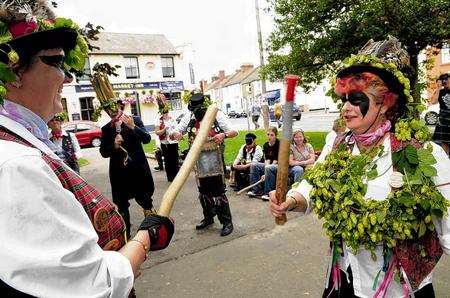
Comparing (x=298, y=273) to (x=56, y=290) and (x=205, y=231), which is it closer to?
(x=205, y=231)

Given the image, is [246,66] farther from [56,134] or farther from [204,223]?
[204,223]

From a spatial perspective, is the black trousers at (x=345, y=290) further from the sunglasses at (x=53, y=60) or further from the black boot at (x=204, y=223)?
the black boot at (x=204, y=223)

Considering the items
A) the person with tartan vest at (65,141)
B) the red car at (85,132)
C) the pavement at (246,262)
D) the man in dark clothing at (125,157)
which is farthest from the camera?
the red car at (85,132)

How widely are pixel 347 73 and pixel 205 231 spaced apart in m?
3.63

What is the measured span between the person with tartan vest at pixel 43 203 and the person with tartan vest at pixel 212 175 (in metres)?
3.47

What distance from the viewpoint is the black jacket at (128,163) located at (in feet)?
16.3

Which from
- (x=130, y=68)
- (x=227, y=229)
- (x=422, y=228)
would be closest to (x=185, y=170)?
(x=422, y=228)

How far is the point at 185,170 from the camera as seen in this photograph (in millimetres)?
1775

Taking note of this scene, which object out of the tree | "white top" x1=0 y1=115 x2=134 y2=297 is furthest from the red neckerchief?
the tree

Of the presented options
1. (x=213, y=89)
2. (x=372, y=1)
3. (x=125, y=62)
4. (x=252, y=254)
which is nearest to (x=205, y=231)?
(x=252, y=254)

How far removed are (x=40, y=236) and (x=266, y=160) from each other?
603 centimetres

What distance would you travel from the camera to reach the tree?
26.8ft

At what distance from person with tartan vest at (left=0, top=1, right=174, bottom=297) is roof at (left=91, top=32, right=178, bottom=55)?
30.3 metres

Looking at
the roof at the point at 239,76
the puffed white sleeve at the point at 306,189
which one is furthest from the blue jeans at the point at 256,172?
the roof at the point at 239,76
